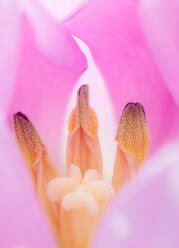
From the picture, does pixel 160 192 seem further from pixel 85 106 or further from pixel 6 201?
pixel 85 106

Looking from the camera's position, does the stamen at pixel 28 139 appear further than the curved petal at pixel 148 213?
Yes

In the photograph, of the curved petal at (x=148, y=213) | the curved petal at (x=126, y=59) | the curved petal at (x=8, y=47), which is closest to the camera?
the curved petal at (x=148, y=213)

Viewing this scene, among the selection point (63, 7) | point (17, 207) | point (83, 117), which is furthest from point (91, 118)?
point (17, 207)

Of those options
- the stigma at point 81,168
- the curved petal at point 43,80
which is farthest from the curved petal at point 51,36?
the stigma at point 81,168

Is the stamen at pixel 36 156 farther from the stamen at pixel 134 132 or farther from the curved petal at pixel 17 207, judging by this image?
the curved petal at pixel 17 207

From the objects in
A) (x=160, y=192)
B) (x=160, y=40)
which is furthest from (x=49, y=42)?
(x=160, y=192)

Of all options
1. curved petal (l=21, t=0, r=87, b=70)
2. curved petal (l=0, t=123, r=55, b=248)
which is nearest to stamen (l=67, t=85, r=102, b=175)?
curved petal (l=21, t=0, r=87, b=70)
